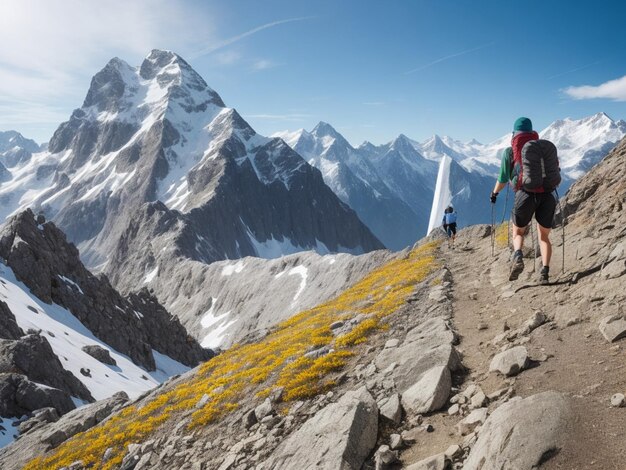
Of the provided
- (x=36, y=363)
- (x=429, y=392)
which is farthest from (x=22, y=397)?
(x=429, y=392)

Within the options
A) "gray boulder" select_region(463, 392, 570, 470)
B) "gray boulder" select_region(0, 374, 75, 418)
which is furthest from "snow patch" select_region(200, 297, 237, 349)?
"gray boulder" select_region(463, 392, 570, 470)

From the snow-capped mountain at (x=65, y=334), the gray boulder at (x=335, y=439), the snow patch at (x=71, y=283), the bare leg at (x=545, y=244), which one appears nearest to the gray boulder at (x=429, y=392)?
the gray boulder at (x=335, y=439)

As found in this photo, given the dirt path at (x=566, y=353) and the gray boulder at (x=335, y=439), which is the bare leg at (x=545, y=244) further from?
the gray boulder at (x=335, y=439)

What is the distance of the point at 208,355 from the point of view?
327 feet

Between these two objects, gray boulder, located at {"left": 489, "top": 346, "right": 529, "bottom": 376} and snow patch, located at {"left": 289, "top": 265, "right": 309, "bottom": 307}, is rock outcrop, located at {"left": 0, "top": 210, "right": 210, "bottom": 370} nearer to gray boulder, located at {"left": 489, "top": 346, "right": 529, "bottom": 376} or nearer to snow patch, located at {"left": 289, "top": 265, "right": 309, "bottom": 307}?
snow patch, located at {"left": 289, "top": 265, "right": 309, "bottom": 307}

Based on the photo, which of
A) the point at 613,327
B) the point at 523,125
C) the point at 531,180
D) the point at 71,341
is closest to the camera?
the point at 613,327

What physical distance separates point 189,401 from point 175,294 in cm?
14910

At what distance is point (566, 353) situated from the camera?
297 inches

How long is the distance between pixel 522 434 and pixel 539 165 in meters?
7.40

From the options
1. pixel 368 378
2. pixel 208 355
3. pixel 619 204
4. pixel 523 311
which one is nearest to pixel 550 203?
pixel 523 311

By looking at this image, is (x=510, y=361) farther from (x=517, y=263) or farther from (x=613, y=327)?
(x=517, y=263)

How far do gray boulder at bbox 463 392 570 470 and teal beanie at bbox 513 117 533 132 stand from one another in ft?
24.7

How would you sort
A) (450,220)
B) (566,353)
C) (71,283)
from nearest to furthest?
(566,353)
(450,220)
(71,283)

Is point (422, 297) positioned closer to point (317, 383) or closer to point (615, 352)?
point (317, 383)
